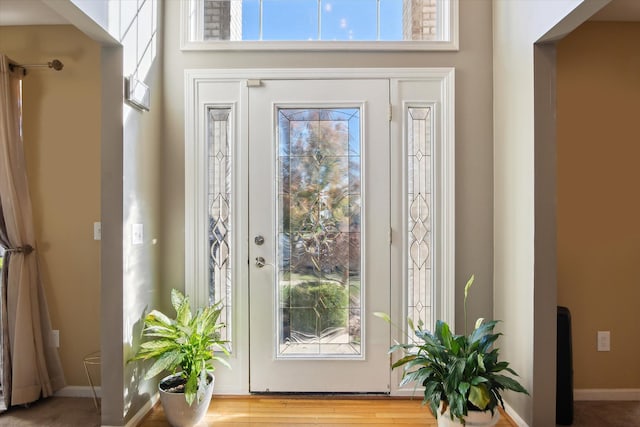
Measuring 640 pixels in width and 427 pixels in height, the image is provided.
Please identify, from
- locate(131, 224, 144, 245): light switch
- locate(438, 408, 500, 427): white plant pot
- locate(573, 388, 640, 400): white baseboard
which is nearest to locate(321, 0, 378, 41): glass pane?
locate(131, 224, 144, 245): light switch

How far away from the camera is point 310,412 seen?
2459 millimetres

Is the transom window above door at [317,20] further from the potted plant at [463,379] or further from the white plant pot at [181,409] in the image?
the white plant pot at [181,409]

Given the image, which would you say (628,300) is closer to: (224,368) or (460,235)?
(460,235)

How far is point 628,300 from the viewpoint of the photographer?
8.77ft

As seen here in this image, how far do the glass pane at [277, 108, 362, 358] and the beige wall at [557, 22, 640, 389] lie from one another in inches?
53.9

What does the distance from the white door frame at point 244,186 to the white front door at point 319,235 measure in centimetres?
6

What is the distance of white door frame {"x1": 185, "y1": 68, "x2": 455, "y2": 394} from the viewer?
2625 millimetres

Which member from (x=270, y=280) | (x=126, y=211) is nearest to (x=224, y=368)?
(x=270, y=280)

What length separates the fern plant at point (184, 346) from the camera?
2160 millimetres

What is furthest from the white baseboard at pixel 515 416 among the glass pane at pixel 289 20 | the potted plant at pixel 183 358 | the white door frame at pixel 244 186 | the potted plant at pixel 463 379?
the glass pane at pixel 289 20

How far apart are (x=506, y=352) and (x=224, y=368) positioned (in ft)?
5.82

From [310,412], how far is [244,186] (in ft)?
4.78

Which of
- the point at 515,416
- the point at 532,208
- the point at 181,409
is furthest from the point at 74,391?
the point at 532,208

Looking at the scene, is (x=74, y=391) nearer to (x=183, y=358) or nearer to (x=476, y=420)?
(x=183, y=358)
